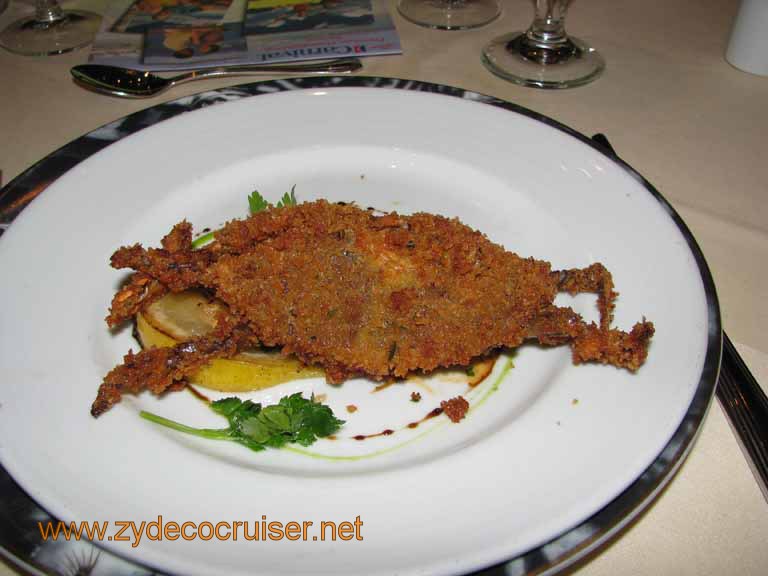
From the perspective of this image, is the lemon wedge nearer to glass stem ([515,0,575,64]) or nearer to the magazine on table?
the magazine on table

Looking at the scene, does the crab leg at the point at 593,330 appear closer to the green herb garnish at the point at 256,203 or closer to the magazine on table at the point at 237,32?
the green herb garnish at the point at 256,203

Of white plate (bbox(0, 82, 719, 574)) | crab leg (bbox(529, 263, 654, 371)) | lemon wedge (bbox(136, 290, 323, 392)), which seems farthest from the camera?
lemon wedge (bbox(136, 290, 323, 392))

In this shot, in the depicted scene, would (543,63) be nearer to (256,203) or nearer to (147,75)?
(256,203)

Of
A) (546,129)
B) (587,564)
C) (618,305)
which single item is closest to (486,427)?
(587,564)

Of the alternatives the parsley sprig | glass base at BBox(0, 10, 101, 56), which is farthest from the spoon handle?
the parsley sprig

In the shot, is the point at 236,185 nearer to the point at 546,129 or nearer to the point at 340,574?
the point at 546,129

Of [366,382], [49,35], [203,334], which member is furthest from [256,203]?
[49,35]

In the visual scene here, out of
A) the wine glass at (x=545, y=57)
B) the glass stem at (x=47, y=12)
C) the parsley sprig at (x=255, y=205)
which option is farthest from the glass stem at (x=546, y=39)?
the glass stem at (x=47, y=12)
